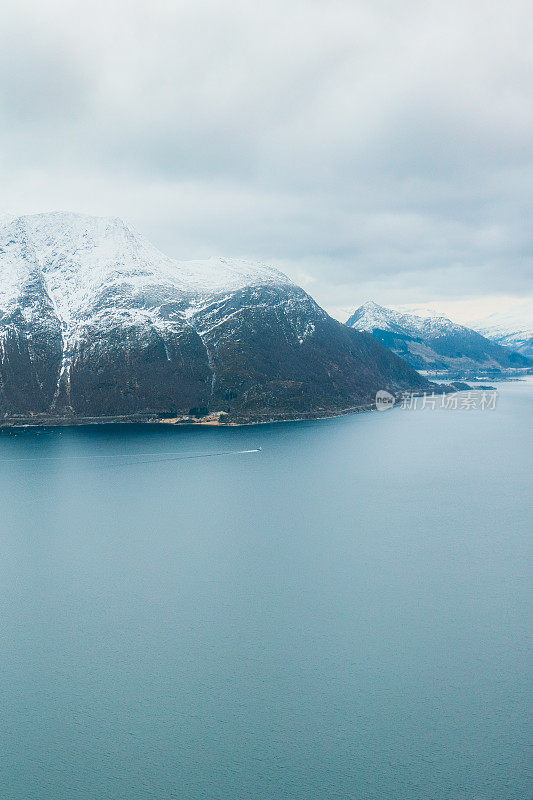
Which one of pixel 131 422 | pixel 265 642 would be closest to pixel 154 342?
pixel 131 422

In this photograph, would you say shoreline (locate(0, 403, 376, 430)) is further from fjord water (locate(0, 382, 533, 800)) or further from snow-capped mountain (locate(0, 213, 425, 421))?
fjord water (locate(0, 382, 533, 800))

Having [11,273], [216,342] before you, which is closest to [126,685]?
[216,342]

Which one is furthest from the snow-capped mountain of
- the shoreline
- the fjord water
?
the fjord water

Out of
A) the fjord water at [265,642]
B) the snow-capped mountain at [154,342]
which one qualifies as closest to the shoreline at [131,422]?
the snow-capped mountain at [154,342]

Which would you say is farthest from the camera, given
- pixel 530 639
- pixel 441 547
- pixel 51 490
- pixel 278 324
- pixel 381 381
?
pixel 381 381

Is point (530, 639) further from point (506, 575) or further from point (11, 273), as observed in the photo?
point (11, 273)

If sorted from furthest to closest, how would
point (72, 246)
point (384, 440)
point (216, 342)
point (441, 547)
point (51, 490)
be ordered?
point (72, 246) → point (216, 342) → point (384, 440) → point (51, 490) → point (441, 547)

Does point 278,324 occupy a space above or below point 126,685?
above
